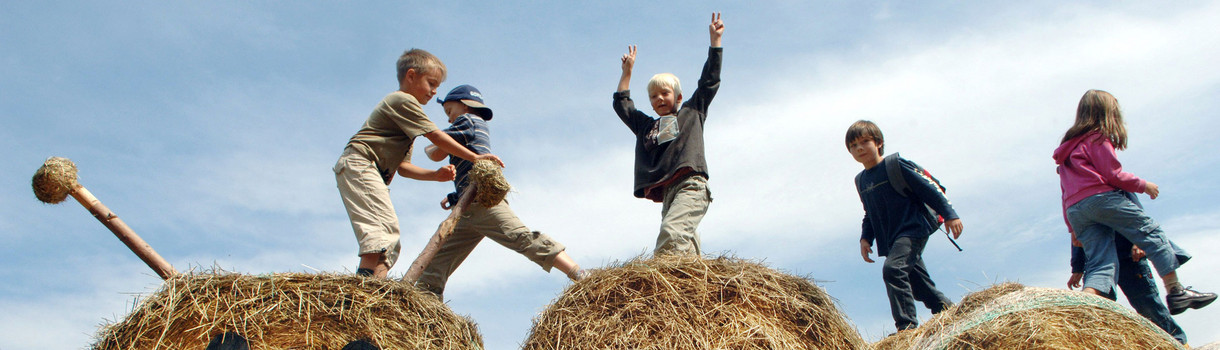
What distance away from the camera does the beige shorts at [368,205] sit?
470cm

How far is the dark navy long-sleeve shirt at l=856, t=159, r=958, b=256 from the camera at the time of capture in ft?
19.4

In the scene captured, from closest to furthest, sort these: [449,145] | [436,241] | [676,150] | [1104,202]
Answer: [436,241], [449,145], [1104,202], [676,150]

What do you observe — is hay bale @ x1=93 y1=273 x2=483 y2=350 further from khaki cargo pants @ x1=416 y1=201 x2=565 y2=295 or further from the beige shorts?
khaki cargo pants @ x1=416 y1=201 x2=565 y2=295

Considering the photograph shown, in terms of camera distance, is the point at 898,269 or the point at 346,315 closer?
the point at 346,315

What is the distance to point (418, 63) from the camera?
18.1 ft

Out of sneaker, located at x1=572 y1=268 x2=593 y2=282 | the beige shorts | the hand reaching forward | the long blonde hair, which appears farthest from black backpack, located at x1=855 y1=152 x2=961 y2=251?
the beige shorts

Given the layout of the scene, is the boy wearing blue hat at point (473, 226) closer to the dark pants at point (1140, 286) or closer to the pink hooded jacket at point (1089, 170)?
the pink hooded jacket at point (1089, 170)

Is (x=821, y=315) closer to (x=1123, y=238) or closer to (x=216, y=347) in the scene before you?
(x=1123, y=238)

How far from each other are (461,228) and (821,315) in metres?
2.32

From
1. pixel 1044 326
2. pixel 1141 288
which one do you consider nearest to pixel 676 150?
pixel 1044 326

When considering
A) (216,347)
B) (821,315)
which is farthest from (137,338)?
(821,315)

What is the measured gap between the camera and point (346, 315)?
3.82m

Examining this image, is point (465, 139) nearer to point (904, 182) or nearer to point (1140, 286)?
point (904, 182)

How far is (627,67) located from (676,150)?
0.95m
